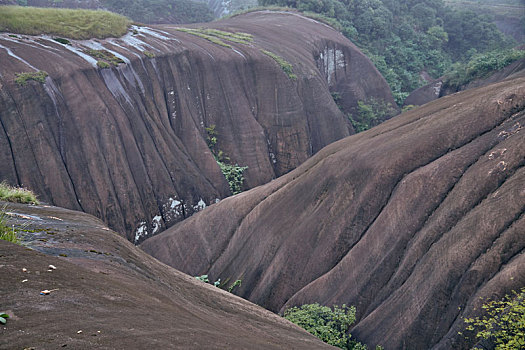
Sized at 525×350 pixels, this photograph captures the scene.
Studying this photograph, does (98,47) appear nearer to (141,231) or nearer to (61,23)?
(61,23)

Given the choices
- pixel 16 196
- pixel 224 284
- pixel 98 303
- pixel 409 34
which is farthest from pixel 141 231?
pixel 409 34

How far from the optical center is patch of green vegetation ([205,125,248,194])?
26.8 meters

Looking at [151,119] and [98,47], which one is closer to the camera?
[151,119]

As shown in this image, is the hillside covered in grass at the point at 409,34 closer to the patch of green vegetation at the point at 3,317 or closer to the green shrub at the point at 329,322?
the green shrub at the point at 329,322

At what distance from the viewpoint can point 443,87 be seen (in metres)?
38.7

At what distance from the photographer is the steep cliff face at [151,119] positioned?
19.3 metres

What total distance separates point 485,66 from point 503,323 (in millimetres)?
28551

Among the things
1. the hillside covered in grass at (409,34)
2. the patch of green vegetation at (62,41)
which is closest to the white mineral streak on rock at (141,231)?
the patch of green vegetation at (62,41)

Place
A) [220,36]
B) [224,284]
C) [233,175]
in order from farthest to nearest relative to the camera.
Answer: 1. [220,36]
2. [233,175]
3. [224,284]

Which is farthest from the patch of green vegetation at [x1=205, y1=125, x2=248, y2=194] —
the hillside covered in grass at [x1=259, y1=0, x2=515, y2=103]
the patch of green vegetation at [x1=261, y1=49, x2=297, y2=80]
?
the hillside covered in grass at [x1=259, y1=0, x2=515, y2=103]

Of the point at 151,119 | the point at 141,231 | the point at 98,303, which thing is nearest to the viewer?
the point at 98,303

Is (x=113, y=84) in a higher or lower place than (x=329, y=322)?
higher

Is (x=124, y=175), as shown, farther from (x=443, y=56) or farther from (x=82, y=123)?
(x=443, y=56)

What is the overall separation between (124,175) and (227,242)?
689cm
